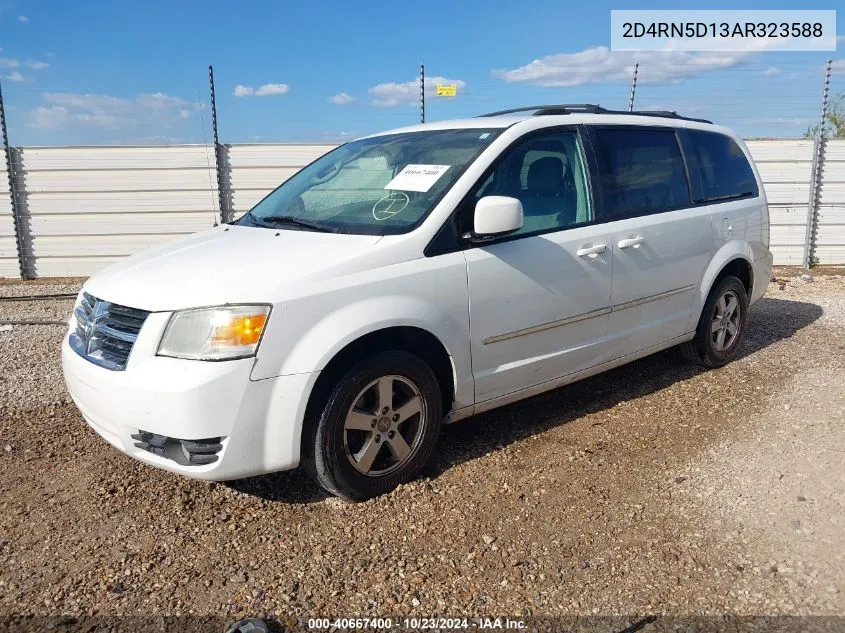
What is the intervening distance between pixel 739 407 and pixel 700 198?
149 centimetres

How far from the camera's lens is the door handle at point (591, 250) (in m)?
4.03

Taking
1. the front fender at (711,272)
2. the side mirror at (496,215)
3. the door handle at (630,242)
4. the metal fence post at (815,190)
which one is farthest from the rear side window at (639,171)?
the metal fence post at (815,190)

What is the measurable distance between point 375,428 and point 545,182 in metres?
1.73

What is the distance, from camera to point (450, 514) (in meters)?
3.29

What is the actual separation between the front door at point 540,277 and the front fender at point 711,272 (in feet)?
3.65

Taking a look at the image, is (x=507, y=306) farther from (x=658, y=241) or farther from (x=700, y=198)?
(x=700, y=198)

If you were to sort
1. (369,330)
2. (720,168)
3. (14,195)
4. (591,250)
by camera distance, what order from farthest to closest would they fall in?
(14,195) < (720,168) < (591,250) < (369,330)

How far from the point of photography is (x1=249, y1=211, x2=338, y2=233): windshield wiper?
3.66 meters

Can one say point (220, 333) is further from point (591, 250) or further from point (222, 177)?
point (222, 177)

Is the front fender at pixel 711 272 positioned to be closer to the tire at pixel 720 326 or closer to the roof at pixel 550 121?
the tire at pixel 720 326

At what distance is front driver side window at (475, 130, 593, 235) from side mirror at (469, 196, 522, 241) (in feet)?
0.65

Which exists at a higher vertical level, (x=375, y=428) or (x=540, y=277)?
(x=540, y=277)

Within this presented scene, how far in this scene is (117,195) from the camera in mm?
9883

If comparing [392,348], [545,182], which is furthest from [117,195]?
[392,348]
